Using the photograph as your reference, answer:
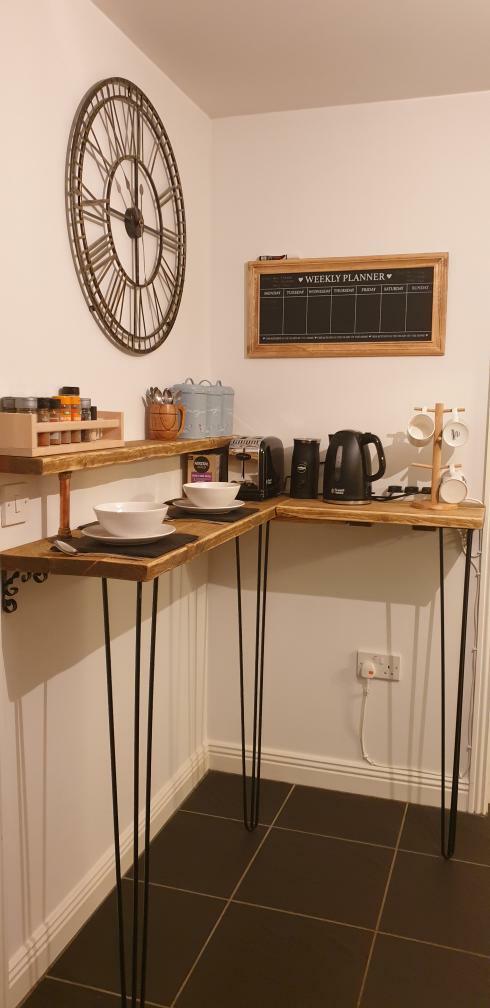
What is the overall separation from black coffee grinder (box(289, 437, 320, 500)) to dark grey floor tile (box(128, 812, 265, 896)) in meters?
1.09

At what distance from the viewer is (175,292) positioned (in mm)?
2600

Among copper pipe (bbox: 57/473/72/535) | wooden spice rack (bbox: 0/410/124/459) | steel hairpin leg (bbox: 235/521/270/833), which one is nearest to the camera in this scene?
wooden spice rack (bbox: 0/410/124/459)

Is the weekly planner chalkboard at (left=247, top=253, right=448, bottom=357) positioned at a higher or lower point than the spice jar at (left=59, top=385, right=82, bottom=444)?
higher

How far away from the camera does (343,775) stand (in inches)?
115

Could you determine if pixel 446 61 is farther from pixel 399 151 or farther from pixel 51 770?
pixel 51 770

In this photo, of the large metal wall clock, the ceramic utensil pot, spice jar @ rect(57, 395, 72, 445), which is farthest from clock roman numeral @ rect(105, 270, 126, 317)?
spice jar @ rect(57, 395, 72, 445)

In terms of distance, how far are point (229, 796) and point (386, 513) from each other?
1.17 m

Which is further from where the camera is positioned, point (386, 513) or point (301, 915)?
point (386, 513)

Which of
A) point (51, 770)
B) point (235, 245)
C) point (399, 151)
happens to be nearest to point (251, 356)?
point (235, 245)

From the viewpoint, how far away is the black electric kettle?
2557mm

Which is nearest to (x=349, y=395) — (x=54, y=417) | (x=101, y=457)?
(x=101, y=457)

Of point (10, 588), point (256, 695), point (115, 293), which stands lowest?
point (256, 695)

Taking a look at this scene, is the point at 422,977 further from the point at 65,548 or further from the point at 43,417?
the point at 43,417

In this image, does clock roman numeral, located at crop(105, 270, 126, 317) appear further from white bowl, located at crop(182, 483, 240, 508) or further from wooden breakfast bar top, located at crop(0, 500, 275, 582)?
wooden breakfast bar top, located at crop(0, 500, 275, 582)
